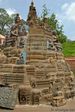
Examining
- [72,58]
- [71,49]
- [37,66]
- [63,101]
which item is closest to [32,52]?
[37,66]

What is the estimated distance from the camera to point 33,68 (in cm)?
1427

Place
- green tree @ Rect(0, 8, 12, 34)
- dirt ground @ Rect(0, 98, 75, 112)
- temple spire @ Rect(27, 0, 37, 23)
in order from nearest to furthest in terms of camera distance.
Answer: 1. dirt ground @ Rect(0, 98, 75, 112)
2. temple spire @ Rect(27, 0, 37, 23)
3. green tree @ Rect(0, 8, 12, 34)

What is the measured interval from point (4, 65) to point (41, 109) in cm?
312

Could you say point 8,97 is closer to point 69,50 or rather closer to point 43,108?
point 43,108

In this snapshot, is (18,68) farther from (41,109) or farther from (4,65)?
(41,109)

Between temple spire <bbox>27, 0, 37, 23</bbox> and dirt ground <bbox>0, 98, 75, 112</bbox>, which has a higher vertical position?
temple spire <bbox>27, 0, 37, 23</bbox>

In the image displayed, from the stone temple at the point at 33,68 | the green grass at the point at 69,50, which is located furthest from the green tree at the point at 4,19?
the stone temple at the point at 33,68

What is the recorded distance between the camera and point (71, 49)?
37125 mm

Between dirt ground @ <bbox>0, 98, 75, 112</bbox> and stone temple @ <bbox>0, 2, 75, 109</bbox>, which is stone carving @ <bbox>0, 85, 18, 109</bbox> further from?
dirt ground @ <bbox>0, 98, 75, 112</bbox>

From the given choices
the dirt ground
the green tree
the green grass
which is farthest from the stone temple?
the green tree

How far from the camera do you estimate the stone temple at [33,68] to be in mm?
13523

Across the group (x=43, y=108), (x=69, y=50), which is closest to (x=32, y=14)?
(x=43, y=108)

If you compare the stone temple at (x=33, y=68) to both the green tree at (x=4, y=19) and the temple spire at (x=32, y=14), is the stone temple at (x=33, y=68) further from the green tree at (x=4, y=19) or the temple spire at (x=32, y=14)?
the green tree at (x=4, y=19)

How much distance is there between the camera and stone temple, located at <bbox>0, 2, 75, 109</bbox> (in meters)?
13.5
